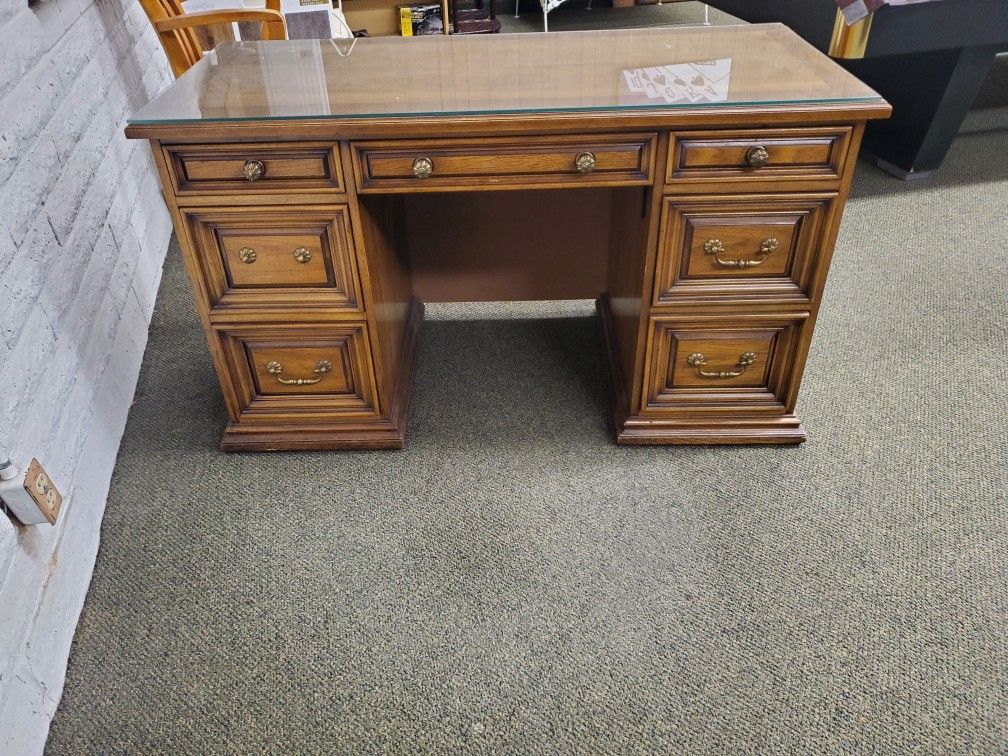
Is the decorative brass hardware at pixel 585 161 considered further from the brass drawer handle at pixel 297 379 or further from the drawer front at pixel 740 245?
the brass drawer handle at pixel 297 379

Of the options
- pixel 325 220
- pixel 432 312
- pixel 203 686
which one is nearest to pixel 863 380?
pixel 432 312

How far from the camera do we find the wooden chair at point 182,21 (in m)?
2.11

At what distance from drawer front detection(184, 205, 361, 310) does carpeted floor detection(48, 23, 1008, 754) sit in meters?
0.40

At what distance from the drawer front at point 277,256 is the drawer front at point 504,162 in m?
0.12

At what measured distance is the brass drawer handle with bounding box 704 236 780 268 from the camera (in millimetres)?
1486

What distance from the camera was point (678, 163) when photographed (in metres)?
1.39

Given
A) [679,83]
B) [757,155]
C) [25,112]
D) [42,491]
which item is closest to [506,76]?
[679,83]

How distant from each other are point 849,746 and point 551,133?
3.71 ft

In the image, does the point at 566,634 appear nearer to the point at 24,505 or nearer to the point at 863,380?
the point at 24,505

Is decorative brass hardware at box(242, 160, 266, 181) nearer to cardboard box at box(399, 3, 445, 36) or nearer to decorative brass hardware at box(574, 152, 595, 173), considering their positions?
decorative brass hardware at box(574, 152, 595, 173)

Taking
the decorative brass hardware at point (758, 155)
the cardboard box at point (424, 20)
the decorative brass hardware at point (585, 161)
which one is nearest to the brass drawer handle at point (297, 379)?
the decorative brass hardware at point (585, 161)

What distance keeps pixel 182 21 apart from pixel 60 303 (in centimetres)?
102

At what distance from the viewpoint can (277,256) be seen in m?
1.50

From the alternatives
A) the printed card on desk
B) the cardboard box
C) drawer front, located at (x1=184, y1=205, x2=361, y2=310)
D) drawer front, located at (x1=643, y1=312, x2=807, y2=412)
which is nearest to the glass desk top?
the printed card on desk
